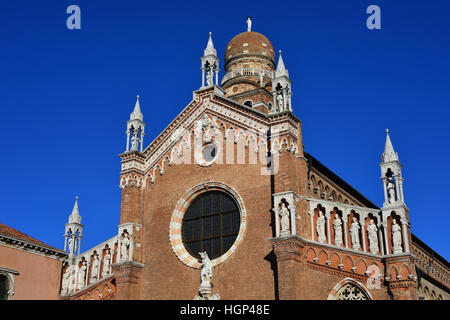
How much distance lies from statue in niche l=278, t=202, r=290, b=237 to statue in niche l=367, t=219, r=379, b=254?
303 cm

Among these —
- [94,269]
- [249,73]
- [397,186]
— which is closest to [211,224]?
[94,269]

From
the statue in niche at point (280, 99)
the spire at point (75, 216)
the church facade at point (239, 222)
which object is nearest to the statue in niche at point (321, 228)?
the church facade at point (239, 222)

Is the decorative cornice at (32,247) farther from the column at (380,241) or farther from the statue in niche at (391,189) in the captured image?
the statue in niche at (391,189)

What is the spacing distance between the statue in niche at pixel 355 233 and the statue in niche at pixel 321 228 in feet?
3.28

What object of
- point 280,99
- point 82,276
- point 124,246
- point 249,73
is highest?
point 249,73

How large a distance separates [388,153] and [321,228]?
3835 millimetres

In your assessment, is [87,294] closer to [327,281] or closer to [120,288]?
[120,288]

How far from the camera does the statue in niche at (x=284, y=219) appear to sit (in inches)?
779

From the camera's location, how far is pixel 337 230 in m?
20.6

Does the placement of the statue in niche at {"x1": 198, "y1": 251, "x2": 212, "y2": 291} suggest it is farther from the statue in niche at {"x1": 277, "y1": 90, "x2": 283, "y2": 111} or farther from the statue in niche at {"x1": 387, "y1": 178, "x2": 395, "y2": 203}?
the statue in niche at {"x1": 387, "y1": 178, "x2": 395, "y2": 203}

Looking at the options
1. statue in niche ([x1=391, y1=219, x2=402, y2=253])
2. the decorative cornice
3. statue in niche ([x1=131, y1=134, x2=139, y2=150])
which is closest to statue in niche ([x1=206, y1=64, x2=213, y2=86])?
statue in niche ([x1=131, y1=134, x2=139, y2=150])

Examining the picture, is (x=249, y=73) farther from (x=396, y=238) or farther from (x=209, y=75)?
(x=396, y=238)
